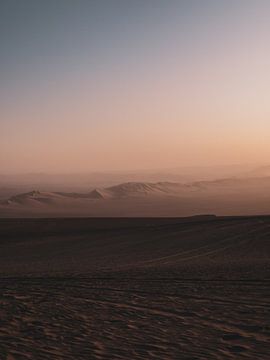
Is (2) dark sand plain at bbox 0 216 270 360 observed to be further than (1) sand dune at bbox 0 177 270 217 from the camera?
No

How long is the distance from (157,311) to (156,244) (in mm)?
16574

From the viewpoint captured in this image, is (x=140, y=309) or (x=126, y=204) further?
(x=126, y=204)

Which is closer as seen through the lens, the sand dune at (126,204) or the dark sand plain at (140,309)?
the dark sand plain at (140,309)

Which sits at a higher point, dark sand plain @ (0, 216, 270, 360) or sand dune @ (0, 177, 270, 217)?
sand dune @ (0, 177, 270, 217)

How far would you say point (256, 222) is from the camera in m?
33.2

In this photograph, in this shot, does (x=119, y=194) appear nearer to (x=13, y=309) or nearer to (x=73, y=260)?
(x=73, y=260)

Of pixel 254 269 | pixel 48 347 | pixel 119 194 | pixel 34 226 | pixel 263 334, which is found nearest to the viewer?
pixel 48 347

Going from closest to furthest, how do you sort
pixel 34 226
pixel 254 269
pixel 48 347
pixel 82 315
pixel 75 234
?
pixel 48 347
pixel 82 315
pixel 254 269
pixel 75 234
pixel 34 226

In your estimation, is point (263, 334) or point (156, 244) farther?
point (156, 244)

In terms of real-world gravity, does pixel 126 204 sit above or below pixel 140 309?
above

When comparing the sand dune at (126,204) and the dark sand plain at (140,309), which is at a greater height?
the sand dune at (126,204)

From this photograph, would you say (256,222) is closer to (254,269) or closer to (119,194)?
(254,269)

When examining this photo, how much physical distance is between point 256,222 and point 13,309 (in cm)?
2601

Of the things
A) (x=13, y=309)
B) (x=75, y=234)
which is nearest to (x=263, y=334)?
(x=13, y=309)
